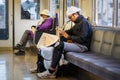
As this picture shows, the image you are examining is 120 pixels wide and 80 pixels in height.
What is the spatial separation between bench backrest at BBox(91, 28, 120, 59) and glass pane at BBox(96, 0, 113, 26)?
321 mm

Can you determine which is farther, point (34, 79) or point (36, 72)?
point (36, 72)

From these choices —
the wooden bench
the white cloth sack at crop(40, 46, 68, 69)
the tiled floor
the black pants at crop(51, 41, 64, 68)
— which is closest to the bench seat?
the wooden bench

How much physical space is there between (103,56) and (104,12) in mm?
1195

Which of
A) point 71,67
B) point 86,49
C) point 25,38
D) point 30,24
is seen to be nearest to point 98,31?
point 86,49

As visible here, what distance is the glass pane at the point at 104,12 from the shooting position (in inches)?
181

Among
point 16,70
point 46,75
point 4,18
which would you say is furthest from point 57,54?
point 4,18

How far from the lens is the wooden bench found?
3.03m

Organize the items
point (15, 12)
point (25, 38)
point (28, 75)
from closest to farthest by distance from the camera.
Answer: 1. point (28, 75)
2. point (25, 38)
3. point (15, 12)

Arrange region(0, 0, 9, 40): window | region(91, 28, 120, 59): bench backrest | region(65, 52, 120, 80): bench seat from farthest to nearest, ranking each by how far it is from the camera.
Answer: region(0, 0, 9, 40): window → region(91, 28, 120, 59): bench backrest → region(65, 52, 120, 80): bench seat

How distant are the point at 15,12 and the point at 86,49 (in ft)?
13.9

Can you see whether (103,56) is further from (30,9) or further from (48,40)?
(30,9)

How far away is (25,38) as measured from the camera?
7590 millimetres

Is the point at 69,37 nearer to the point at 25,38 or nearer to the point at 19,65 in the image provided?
the point at 19,65

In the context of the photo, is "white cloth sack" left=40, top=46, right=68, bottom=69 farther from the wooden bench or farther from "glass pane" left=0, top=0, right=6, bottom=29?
"glass pane" left=0, top=0, right=6, bottom=29
